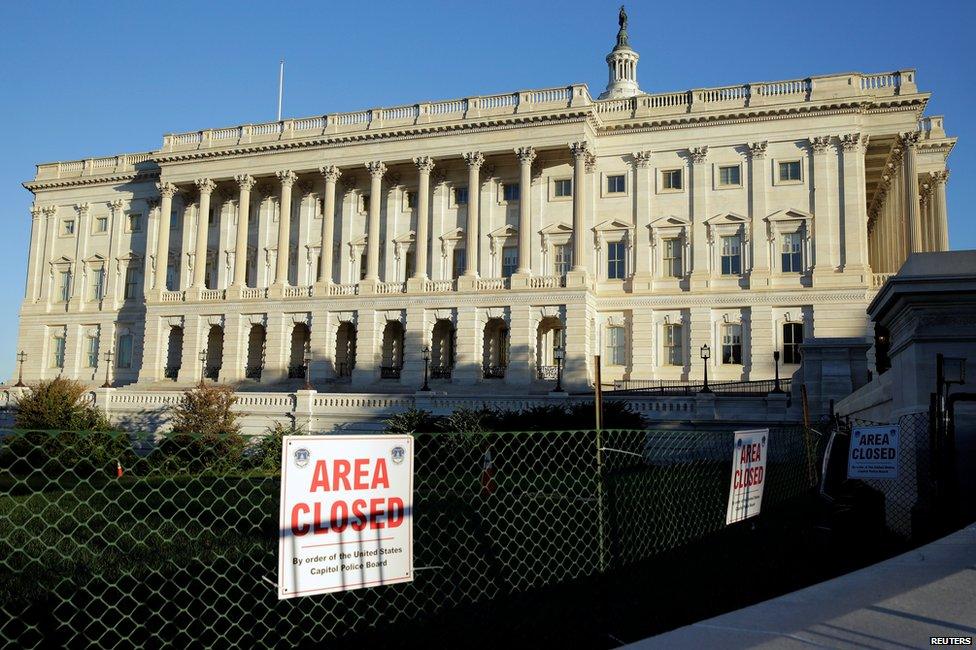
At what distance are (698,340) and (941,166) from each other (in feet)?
66.0

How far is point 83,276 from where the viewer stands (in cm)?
6041

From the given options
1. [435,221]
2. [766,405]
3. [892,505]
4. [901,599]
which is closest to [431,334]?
[435,221]

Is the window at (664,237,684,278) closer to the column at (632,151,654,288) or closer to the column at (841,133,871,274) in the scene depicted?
the column at (632,151,654,288)

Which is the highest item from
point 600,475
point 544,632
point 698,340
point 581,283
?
point 581,283

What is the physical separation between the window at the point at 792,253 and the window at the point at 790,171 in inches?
120

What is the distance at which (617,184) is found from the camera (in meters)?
48.5

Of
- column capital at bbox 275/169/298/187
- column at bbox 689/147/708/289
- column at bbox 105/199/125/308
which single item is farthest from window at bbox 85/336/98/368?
column at bbox 689/147/708/289

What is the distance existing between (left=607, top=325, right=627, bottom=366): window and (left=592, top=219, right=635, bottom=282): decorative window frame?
3078 mm

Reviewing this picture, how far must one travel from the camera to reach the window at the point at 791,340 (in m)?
43.7

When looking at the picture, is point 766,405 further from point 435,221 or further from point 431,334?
point 435,221

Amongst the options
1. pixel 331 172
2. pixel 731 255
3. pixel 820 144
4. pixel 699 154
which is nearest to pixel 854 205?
pixel 820 144

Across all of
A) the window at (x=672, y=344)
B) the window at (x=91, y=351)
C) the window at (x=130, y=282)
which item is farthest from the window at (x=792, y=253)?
the window at (x=91, y=351)

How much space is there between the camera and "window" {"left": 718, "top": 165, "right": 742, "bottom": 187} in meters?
46.4

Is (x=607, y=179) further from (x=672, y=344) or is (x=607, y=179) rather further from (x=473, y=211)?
(x=672, y=344)
